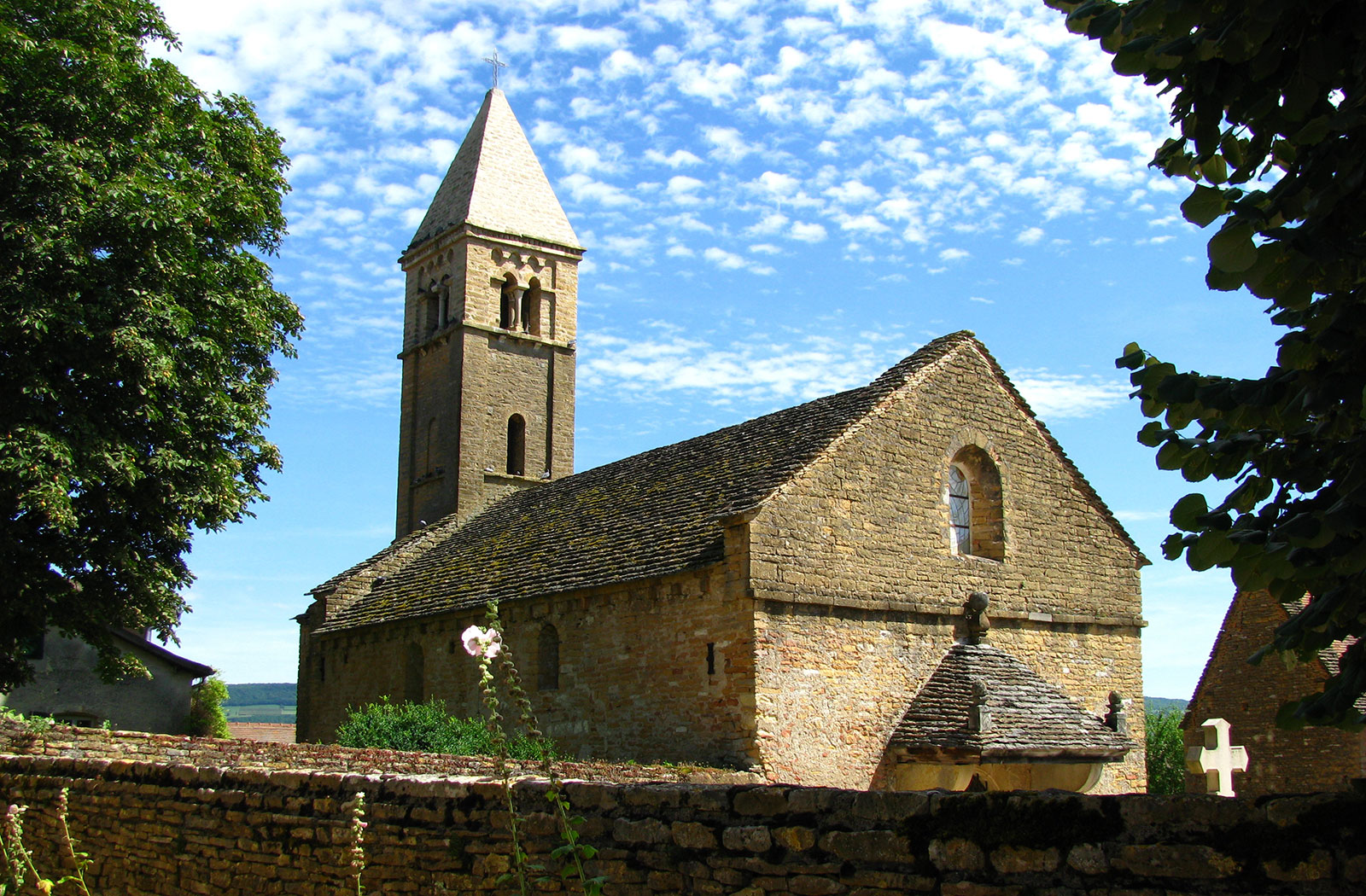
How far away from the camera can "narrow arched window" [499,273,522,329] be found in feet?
113

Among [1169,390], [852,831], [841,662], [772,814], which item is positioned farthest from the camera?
[841,662]

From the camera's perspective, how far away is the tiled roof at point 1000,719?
16672mm

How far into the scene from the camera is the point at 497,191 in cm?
3497

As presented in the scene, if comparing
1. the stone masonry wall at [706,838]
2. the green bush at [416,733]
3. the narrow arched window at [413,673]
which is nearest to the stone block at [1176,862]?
the stone masonry wall at [706,838]

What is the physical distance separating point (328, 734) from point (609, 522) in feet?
34.2

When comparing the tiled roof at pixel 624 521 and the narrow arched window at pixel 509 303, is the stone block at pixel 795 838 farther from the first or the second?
the narrow arched window at pixel 509 303

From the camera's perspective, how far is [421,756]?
14.9 meters

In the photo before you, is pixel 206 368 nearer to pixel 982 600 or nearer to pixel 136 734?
pixel 136 734

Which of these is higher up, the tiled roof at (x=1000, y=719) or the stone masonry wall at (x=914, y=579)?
the stone masonry wall at (x=914, y=579)

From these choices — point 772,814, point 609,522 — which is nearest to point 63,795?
point 772,814

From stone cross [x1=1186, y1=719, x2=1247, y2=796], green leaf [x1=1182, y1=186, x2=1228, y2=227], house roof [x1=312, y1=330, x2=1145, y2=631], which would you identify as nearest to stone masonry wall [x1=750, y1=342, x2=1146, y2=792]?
house roof [x1=312, y1=330, x2=1145, y2=631]

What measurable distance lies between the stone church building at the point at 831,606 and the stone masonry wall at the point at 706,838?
336 inches

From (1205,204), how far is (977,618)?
1518 cm

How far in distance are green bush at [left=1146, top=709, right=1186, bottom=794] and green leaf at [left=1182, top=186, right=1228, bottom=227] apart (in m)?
35.0
